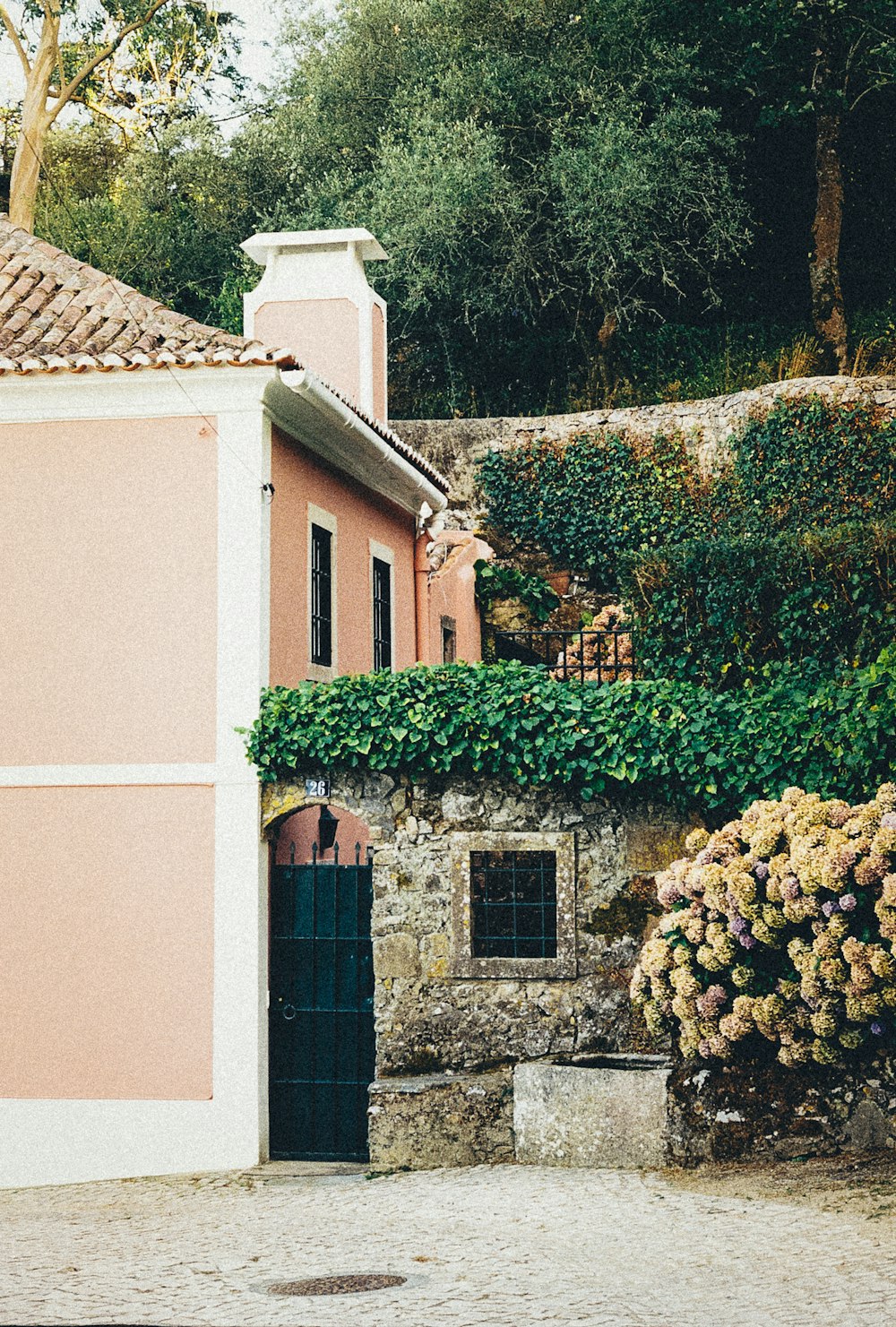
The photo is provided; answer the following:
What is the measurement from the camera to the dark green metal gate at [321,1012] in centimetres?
985

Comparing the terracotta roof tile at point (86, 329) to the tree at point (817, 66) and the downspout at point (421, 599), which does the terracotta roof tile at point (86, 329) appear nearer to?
the downspout at point (421, 599)

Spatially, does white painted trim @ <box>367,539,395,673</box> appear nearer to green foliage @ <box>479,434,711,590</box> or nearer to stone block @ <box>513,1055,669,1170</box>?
green foliage @ <box>479,434,711,590</box>

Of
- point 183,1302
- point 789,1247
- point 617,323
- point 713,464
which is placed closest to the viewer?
point 183,1302

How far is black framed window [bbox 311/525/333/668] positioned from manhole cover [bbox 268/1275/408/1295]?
19.7 ft

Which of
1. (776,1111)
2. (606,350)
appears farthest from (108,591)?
(606,350)

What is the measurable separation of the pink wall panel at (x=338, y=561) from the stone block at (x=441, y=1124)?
3259 mm

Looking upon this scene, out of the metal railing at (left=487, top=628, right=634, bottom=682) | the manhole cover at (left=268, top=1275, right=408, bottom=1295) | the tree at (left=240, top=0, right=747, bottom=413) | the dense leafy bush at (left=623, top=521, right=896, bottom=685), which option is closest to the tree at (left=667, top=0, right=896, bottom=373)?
the tree at (left=240, top=0, right=747, bottom=413)

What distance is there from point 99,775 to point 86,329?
12.4 feet

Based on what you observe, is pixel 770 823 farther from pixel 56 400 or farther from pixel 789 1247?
pixel 56 400

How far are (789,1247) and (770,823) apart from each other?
2.75 meters

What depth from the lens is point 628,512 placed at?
62.0 feet

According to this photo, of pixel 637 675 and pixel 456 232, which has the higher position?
pixel 456 232

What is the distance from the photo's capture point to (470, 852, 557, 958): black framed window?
31.3ft

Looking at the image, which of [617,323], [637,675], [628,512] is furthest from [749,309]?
[637,675]
